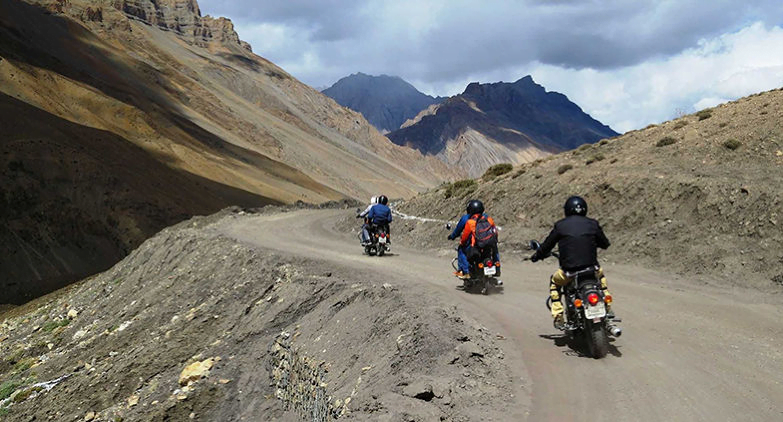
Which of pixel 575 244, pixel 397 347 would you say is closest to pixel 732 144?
pixel 575 244

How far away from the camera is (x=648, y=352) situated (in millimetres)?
7617

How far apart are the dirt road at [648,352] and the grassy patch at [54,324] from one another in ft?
46.3

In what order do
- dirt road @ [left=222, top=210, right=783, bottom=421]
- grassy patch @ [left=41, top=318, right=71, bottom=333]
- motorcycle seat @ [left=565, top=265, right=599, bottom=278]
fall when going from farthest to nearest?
grassy patch @ [left=41, top=318, right=71, bottom=333]
motorcycle seat @ [left=565, top=265, right=599, bottom=278]
dirt road @ [left=222, top=210, right=783, bottom=421]

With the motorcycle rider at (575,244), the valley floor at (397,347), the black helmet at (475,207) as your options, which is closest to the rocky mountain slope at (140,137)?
the valley floor at (397,347)

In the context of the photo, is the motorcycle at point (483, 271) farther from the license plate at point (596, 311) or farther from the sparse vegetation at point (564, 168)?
the sparse vegetation at point (564, 168)

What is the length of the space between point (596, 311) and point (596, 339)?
0.35m

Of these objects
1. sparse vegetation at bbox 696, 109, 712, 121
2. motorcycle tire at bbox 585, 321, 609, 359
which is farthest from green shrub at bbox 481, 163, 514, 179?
motorcycle tire at bbox 585, 321, 609, 359

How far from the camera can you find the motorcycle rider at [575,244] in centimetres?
761

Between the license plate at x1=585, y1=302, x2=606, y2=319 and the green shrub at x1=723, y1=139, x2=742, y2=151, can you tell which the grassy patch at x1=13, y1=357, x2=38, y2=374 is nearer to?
the license plate at x1=585, y1=302, x2=606, y2=319

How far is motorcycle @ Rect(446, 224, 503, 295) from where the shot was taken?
11.6 meters

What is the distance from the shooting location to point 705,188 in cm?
1591

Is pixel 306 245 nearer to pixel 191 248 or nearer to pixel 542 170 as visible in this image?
pixel 191 248

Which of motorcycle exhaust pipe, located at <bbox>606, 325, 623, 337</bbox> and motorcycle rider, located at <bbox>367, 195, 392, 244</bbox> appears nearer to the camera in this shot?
motorcycle exhaust pipe, located at <bbox>606, 325, 623, 337</bbox>

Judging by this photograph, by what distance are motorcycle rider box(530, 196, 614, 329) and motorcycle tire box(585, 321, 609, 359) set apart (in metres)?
0.29
